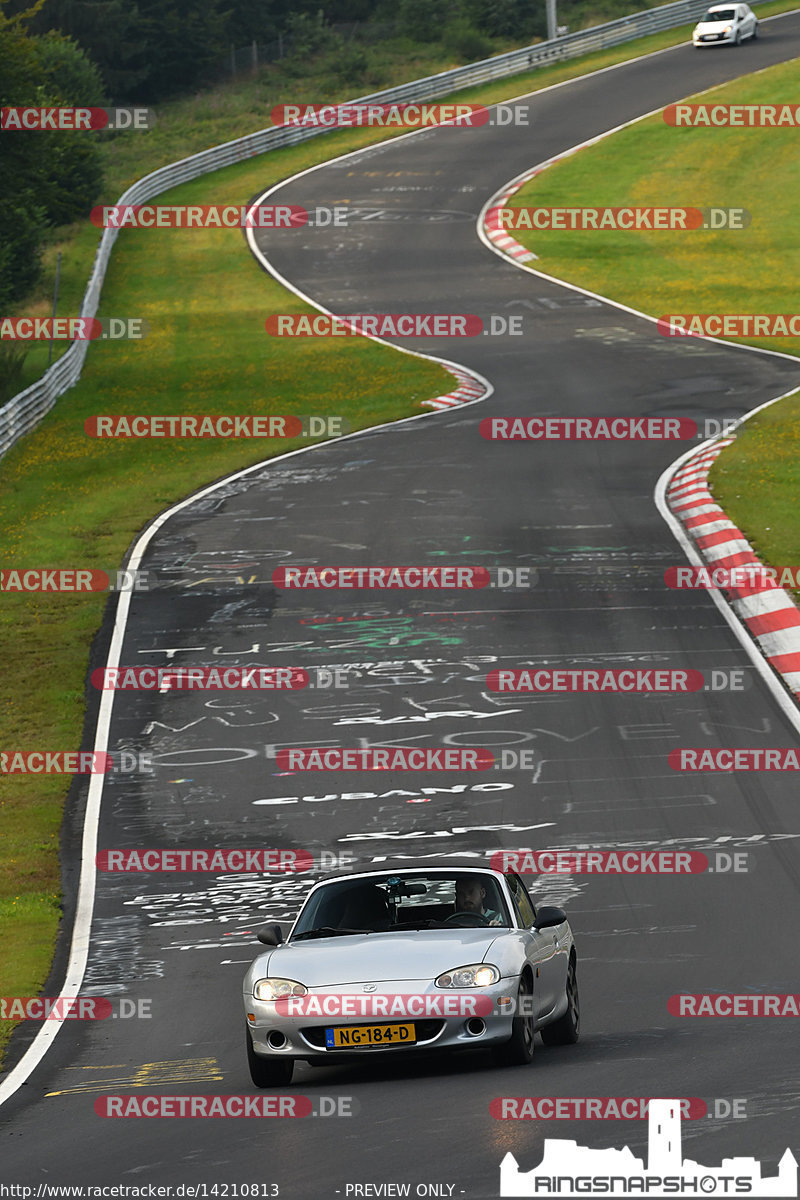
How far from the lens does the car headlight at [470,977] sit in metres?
9.97

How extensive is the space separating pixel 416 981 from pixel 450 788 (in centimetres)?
858

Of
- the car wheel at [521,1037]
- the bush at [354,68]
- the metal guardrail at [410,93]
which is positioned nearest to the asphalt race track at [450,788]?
the car wheel at [521,1037]

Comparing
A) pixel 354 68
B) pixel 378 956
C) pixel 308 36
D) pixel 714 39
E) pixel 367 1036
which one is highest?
pixel 308 36

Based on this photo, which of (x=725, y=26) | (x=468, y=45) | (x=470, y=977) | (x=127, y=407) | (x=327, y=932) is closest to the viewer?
(x=470, y=977)

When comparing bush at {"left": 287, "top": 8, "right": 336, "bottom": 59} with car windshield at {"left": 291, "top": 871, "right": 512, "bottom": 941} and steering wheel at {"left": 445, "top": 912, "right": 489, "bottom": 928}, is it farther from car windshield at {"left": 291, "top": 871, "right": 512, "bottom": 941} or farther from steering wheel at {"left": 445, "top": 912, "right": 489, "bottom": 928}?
steering wheel at {"left": 445, "top": 912, "right": 489, "bottom": 928}

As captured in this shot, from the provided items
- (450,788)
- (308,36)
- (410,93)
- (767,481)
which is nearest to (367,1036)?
(450,788)

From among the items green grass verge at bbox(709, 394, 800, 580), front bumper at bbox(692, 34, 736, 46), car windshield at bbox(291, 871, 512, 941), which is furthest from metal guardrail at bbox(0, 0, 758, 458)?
car windshield at bbox(291, 871, 512, 941)

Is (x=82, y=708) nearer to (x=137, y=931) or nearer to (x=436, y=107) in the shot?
(x=137, y=931)

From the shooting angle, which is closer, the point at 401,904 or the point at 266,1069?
the point at 266,1069

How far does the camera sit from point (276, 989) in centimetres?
1023

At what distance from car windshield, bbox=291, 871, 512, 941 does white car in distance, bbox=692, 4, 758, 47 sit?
70.8 metres

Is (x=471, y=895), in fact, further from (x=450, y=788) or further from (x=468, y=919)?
(x=450, y=788)

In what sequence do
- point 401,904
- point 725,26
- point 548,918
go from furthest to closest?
point 725,26, point 401,904, point 548,918

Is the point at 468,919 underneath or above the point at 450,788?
above
